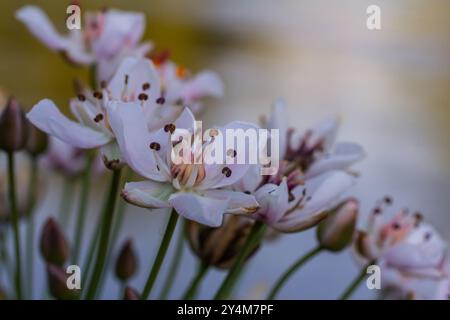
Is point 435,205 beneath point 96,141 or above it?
beneath

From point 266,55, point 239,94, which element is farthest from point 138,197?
point 266,55

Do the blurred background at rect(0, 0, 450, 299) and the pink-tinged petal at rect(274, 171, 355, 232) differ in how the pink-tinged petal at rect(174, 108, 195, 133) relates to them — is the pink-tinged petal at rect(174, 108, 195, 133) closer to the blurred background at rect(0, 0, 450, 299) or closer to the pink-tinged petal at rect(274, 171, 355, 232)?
the pink-tinged petal at rect(274, 171, 355, 232)

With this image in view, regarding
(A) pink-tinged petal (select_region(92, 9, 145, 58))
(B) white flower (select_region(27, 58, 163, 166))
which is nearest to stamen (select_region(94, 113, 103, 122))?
(B) white flower (select_region(27, 58, 163, 166))

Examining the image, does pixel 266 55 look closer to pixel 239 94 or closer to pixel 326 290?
pixel 239 94

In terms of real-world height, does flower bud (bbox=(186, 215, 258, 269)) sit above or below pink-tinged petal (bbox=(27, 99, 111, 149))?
below

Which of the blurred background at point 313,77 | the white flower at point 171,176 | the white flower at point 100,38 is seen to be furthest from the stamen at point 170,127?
the blurred background at point 313,77

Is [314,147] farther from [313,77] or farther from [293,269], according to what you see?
[313,77]

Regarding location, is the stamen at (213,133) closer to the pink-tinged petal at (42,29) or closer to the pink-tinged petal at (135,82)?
the pink-tinged petal at (135,82)
